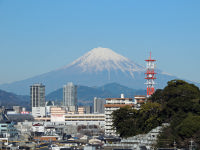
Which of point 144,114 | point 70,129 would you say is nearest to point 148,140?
point 144,114

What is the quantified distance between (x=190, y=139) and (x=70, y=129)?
11576cm

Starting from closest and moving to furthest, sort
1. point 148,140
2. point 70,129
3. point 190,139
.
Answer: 1. point 190,139
2. point 148,140
3. point 70,129

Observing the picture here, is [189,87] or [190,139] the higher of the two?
[189,87]

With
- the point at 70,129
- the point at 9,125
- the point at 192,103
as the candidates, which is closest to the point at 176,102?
the point at 192,103

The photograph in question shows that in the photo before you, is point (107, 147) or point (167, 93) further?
point (167, 93)

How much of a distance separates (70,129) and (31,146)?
91.5 meters

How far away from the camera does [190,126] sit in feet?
219

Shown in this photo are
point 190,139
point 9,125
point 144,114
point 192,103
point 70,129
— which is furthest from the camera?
point 70,129

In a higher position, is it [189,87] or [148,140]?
[189,87]

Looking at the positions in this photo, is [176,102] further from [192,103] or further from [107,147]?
[107,147]

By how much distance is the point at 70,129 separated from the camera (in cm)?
18012

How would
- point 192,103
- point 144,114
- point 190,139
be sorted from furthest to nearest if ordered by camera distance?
point 144,114 < point 192,103 < point 190,139

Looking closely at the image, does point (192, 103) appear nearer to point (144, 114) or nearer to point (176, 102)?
A: point (176, 102)

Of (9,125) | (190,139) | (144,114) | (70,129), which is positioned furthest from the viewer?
(70,129)
